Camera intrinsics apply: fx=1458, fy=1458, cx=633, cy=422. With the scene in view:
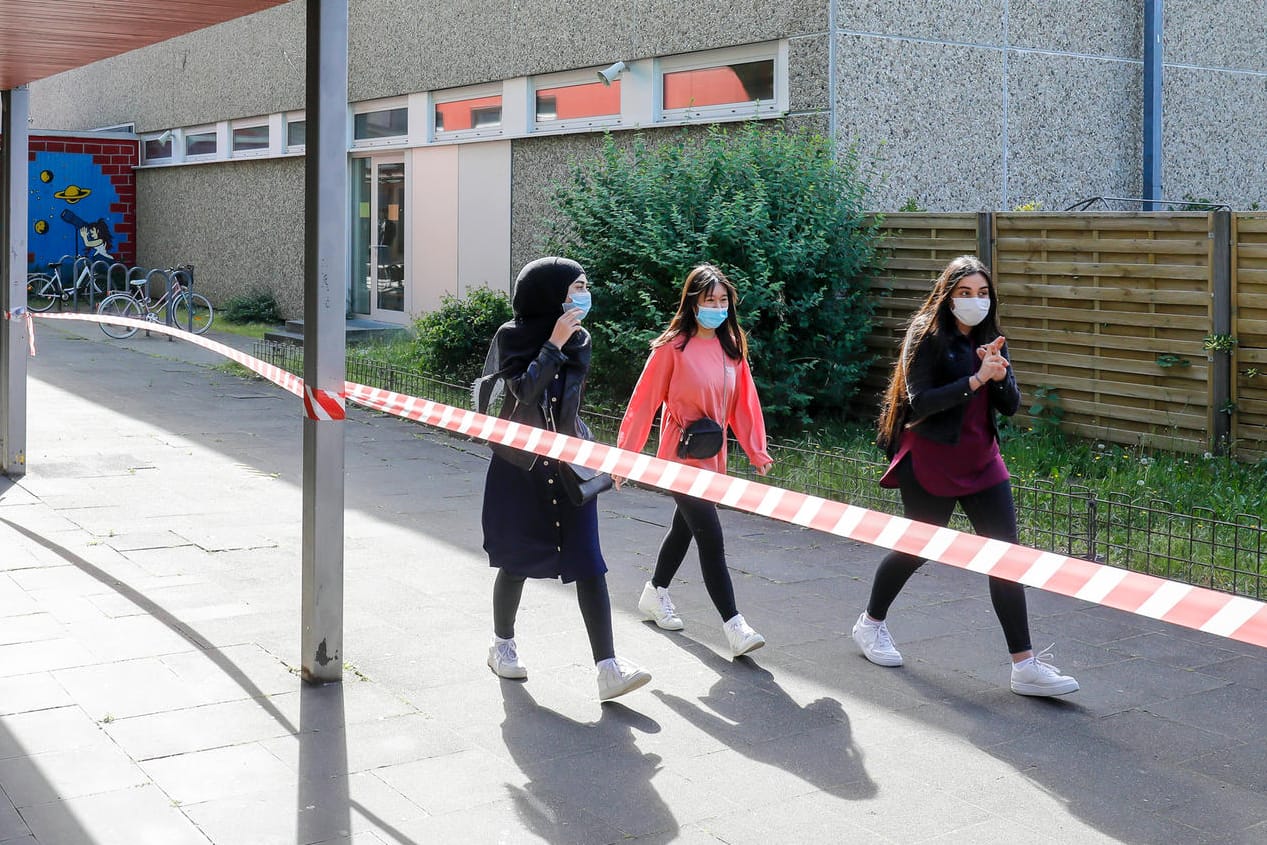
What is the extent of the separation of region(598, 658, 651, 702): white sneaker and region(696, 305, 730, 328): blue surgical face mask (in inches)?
62.5

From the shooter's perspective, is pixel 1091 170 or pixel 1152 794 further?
pixel 1091 170

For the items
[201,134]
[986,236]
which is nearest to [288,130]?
[201,134]

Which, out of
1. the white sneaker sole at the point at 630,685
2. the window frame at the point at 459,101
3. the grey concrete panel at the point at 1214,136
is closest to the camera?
the white sneaker sole at the point at 630,685

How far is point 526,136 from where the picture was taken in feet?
53.3

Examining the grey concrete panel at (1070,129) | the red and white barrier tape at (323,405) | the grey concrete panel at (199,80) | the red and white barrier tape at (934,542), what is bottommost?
the red and white barrier tape at (934,542)

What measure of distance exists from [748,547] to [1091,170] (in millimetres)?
7767

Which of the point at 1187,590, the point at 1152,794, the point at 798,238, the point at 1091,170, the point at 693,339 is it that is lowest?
the point at 1152,794

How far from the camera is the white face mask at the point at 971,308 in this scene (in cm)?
555

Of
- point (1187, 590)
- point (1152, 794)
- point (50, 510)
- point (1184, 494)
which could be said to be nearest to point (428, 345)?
point (50, 510)

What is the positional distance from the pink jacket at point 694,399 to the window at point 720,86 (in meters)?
7.20

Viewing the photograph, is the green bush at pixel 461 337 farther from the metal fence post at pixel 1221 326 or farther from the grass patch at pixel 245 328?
the grass patch at pixel 245 328

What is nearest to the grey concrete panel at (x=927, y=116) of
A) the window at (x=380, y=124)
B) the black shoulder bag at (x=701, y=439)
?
the black shoulder bag at (x=701, y=439)

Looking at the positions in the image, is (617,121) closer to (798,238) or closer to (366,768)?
(798,238)

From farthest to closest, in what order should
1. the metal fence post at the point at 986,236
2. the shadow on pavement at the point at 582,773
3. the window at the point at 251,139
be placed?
the window at the point at 251,139 → the metal fence post at the point at 986,236 → the shadow on pavement at the point at 582,773
